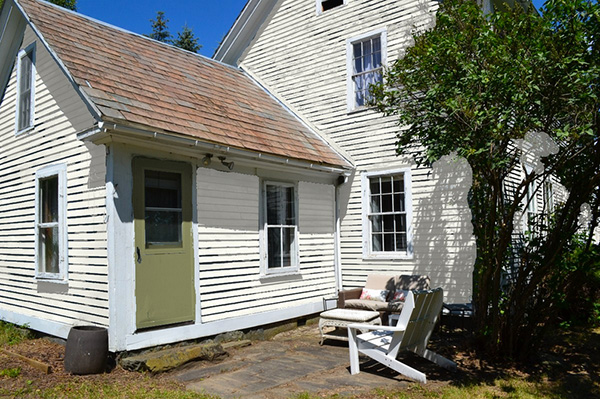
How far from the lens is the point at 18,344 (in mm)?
8180

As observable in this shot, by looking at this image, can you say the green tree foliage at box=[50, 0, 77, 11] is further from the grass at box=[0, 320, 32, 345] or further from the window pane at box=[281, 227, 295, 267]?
the window pane at box=[281, 227, 295, 267]

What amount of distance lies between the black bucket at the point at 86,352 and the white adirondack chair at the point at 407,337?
3135 millimetres

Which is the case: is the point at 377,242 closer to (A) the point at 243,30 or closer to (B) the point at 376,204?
(B) the point at 376,204

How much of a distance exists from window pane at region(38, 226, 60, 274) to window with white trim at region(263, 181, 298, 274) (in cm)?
338

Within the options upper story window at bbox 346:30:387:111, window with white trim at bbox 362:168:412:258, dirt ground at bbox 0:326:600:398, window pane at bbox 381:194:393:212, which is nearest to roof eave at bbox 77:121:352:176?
window with white trim at bbox 362:168:412:258

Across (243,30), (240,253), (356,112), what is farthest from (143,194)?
(243,30)

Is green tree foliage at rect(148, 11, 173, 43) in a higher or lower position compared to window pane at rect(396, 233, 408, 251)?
higher

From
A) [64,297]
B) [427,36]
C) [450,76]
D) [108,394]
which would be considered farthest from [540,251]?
[64,297]

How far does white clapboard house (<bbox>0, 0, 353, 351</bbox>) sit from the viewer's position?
6910 millimetres

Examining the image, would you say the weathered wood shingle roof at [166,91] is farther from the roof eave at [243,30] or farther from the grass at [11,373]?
the grass at [11,373]

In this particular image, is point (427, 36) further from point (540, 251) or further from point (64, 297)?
point (64, 297)

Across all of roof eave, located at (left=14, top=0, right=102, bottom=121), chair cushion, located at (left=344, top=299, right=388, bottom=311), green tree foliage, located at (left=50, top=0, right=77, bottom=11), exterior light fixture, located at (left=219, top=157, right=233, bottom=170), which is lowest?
chair cushion, located at (left=344, top=299, right=388, bottom=311)

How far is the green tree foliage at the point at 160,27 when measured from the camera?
1259 inches

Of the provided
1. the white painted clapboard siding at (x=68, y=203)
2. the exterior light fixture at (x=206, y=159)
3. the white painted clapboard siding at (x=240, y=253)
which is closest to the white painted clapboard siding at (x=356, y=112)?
the white painted clapboard siding at (x=240, y=253)
